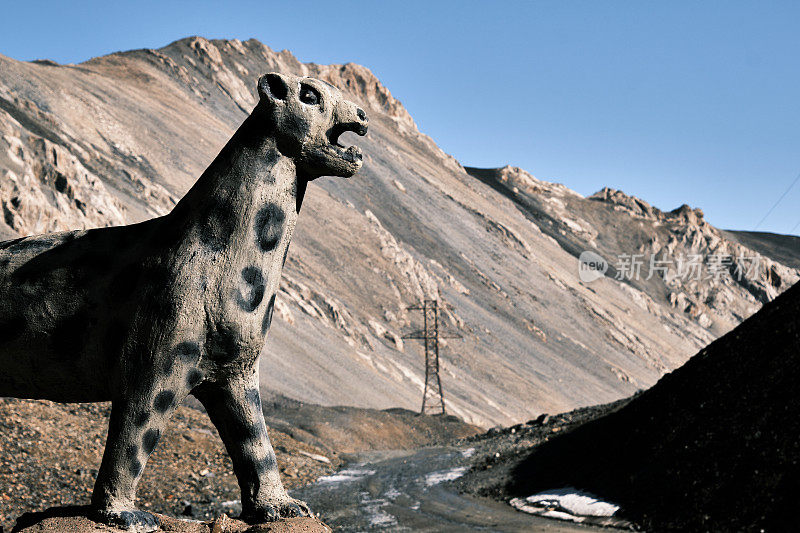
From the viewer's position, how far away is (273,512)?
5980mm

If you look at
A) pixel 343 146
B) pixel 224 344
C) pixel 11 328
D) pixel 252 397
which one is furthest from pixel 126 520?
pixel 343 146

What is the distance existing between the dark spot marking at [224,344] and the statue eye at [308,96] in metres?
1.87

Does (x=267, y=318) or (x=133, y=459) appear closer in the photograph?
(x=133, y=459)

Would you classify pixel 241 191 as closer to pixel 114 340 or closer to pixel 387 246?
pixel 114 340

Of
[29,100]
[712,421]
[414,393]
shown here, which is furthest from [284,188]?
[29,100]

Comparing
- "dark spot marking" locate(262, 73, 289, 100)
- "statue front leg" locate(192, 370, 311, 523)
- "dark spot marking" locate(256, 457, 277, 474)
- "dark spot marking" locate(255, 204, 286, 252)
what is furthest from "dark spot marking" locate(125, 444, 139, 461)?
"dark spot marking" locate(262, 73, 289, 100)

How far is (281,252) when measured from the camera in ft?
19.5

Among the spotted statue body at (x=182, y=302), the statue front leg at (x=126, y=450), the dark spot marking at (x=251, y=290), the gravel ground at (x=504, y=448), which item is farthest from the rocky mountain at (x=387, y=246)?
the dark spot marking at (x=251, y=290)

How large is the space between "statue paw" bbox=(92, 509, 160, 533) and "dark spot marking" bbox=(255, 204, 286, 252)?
7.12 feet

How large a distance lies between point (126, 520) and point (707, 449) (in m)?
10.8

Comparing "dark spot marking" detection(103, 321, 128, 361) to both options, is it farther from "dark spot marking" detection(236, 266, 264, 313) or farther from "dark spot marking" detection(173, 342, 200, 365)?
"dark spot marking" detection(236, 266, 264, 313)

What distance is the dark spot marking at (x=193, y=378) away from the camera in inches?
220

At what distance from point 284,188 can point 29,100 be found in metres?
44.6

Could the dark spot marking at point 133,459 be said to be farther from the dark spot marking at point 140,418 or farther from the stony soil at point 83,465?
the stony soil at point 83,465
